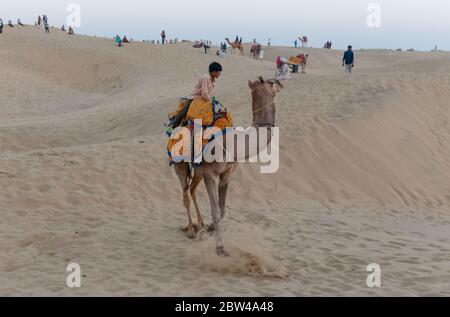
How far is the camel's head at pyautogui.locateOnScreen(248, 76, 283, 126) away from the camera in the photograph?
5.86 metres

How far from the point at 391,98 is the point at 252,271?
9.82 meters

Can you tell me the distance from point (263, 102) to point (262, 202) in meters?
4.25

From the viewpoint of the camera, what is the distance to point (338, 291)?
556 cm

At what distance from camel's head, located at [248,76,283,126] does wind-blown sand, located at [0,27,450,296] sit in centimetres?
172

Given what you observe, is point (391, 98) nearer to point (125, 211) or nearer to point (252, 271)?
point (125, 211)

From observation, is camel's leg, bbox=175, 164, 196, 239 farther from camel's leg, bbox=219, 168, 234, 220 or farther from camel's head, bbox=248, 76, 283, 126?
camel's head, bbox=248, 76, 283, 126

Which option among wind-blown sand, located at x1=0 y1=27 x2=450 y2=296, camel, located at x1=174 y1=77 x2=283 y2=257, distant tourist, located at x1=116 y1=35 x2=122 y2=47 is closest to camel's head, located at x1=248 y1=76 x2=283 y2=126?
camel, located at x1=174 y1=77 x2=283 y2=257

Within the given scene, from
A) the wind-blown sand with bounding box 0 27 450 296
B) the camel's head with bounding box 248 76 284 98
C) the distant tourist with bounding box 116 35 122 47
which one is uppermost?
the distant tourist with bounding box 116 35 122 47

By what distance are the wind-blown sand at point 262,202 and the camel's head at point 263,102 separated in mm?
1717

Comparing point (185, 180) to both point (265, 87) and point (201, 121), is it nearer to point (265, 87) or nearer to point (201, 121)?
point (201, 121)

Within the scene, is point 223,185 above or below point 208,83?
below

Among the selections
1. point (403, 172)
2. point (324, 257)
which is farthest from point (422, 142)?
point (324, 257)

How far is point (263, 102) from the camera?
5879 mm

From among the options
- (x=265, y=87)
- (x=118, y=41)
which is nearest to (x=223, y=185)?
(x=265, y=87)
